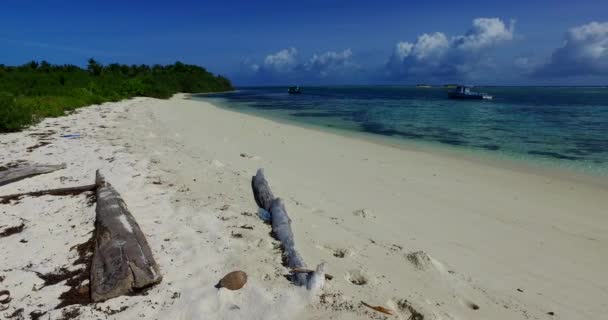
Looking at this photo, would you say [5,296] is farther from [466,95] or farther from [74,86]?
[466,95]

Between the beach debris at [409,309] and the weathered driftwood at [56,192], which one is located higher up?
the weathered driftwood at [56,192]

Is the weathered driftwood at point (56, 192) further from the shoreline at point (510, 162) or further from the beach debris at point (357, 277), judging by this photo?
the shoreline at point (510, 162)


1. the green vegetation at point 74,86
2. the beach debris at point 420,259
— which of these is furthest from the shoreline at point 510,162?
the green vegetation at point 74,86

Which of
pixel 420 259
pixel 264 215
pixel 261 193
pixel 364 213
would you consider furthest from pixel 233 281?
pixel 364 213

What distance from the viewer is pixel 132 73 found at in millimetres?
71062

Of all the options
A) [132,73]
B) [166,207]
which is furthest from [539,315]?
[132,73]

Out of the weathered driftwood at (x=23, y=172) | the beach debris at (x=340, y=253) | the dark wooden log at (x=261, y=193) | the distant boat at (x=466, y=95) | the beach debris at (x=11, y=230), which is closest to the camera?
the beach debris at (x=340, y=253)

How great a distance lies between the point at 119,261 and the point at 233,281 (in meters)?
1.10

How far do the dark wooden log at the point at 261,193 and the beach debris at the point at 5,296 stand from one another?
305 cm

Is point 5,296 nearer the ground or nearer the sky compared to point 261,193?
nearer the ground

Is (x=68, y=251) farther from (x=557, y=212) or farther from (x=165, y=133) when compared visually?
(x=165, y=133)

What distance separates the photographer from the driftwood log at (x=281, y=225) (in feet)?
11.7

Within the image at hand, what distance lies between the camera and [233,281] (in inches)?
130

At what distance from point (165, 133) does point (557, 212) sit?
11612mm
